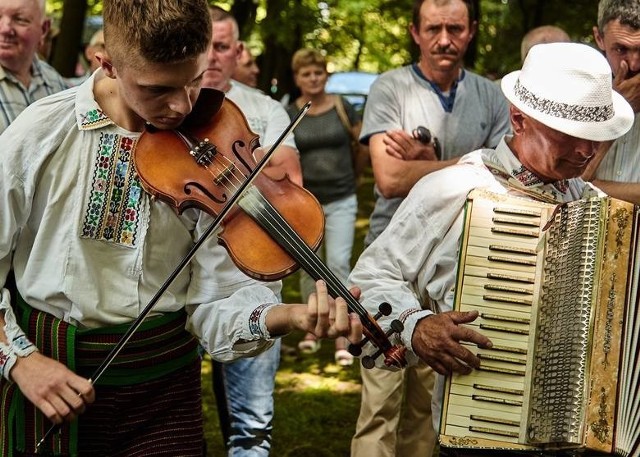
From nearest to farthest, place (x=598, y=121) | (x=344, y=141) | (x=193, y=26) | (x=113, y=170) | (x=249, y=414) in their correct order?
1. (x=193, y=26)
2. (x=113, y=170)
3. (x=598, y=121)
4. (x=249, y=414)
5. (x=344, y=141)

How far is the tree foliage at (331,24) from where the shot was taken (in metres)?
12.3

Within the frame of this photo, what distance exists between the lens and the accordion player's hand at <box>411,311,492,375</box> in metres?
2.86

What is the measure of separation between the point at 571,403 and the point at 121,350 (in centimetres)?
124

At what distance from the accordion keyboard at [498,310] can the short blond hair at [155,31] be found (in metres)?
0.95

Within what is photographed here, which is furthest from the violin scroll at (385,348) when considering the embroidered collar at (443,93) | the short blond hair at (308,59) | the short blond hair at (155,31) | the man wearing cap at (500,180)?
the short blond hair at (308,59)

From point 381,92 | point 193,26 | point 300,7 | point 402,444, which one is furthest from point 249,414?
point 300,7

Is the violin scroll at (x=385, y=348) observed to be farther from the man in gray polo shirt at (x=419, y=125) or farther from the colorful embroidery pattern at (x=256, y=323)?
the man in gray polo shirt at (x=419, y=125)

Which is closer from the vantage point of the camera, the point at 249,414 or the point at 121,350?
the point at 121,350

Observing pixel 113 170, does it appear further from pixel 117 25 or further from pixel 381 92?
pixel 381 92

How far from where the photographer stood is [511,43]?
698 inches

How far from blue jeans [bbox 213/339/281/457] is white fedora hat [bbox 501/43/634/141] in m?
1.92

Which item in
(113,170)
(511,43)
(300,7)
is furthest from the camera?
(511,43)

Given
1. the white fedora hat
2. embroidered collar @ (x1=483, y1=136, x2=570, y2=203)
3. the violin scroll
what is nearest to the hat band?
the white fedora hat

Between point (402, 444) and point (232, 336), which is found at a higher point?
point (232, 336)
